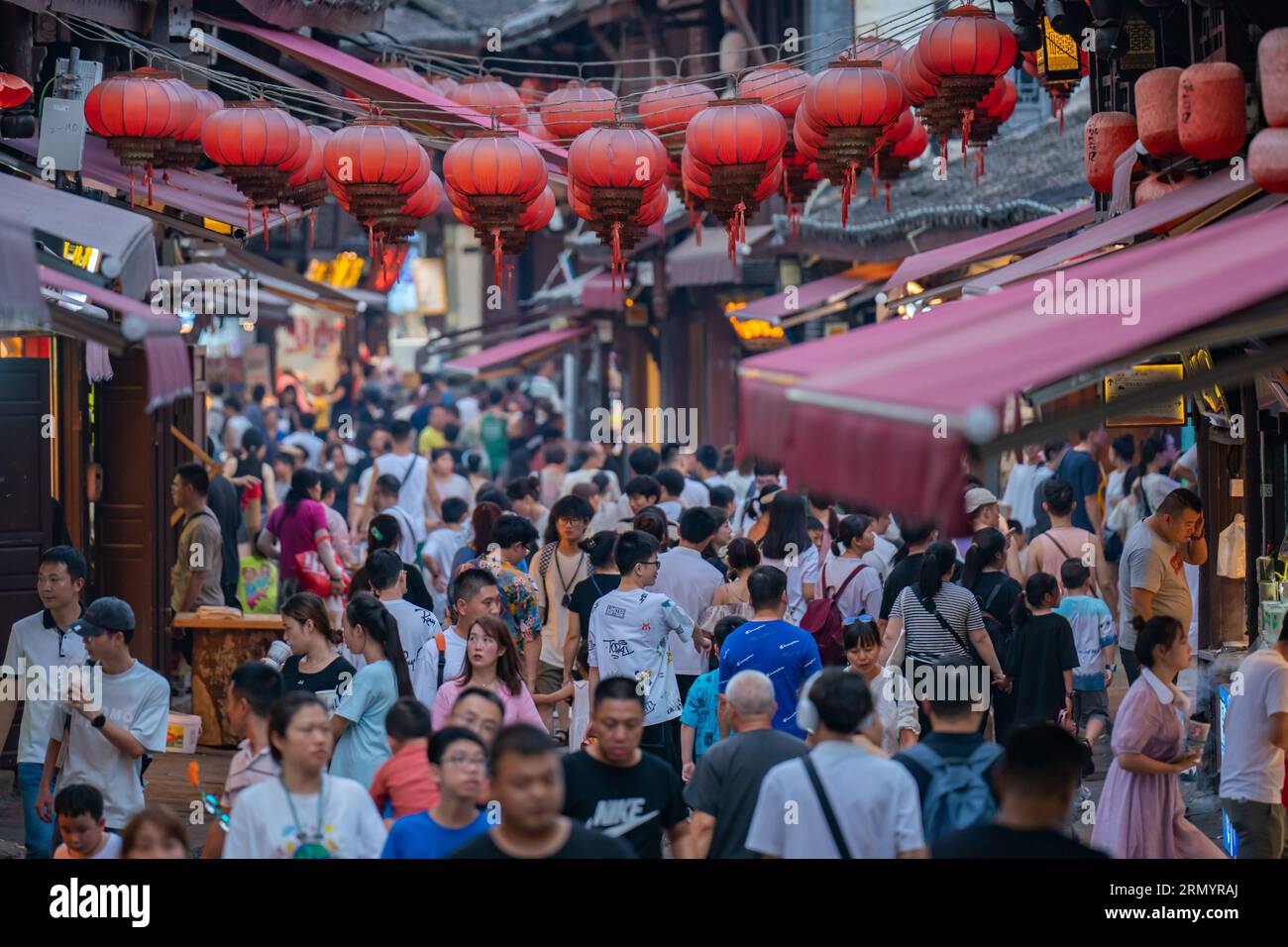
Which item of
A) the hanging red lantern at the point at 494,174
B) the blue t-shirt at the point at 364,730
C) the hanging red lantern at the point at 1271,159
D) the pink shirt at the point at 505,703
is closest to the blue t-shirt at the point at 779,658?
the pink shirt at the point at 505,703

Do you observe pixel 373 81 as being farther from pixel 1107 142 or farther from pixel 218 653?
pixel 1107 142

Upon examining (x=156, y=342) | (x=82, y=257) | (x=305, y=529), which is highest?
(x=82, y=257)

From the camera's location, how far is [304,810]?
661cm

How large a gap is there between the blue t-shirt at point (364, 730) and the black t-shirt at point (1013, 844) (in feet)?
11.0

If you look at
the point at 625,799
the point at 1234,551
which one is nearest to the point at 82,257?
the point at 625,799

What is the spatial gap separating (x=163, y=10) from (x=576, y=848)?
10.5 m

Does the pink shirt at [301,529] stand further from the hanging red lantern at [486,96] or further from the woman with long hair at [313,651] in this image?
the woman with long hair at [313,651]

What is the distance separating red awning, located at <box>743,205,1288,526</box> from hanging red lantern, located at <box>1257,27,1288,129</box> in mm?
1207

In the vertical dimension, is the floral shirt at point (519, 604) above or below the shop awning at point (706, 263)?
below

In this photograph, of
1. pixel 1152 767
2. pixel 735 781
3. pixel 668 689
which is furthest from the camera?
pixel 668 689

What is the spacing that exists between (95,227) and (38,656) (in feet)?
6.98

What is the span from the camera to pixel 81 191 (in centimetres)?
1263

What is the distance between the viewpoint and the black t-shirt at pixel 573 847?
19.1 ft

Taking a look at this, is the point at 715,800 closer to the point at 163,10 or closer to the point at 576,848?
the point at 576,848
